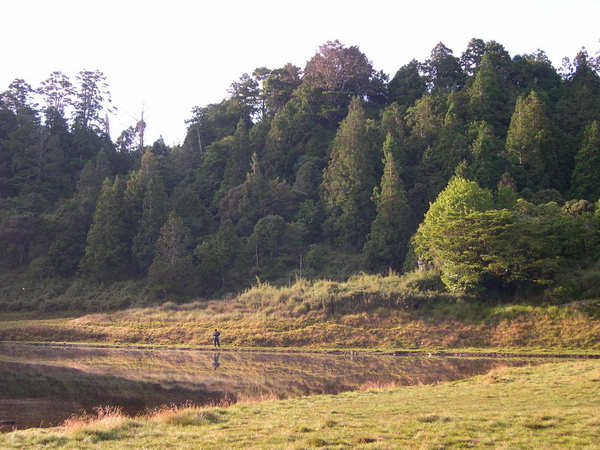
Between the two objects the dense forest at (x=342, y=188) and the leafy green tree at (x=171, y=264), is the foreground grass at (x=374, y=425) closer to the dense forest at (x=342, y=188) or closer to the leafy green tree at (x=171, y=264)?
the dense forest at (x=342, y=188)

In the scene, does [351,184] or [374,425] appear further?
[351,184]

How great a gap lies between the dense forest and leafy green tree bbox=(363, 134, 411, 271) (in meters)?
0.16

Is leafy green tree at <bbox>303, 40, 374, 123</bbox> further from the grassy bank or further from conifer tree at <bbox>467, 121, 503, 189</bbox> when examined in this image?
the grassy bank

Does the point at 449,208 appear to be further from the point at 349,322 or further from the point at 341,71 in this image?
the point at 341,71

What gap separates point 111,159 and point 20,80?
22.5 meters

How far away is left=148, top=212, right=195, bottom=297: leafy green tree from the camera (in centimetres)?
5350

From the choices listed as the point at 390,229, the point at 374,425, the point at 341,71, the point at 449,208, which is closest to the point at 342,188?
the point at 390,229

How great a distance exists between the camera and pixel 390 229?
5450cm

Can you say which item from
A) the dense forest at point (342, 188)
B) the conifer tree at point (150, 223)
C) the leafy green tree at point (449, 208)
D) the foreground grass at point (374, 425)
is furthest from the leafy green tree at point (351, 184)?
the foreground grass at point (374, 425)

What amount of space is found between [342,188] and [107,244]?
28.5 m

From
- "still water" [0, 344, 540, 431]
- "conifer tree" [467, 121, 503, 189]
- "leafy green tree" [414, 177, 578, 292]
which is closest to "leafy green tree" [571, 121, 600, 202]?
"conifer tree" [467, 121, 503, 189]

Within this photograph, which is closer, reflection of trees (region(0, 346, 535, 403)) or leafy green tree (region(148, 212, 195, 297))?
reflection of trees (region(0, 346, 535, 403))

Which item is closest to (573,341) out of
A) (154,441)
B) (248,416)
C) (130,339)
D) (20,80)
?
(248,416)

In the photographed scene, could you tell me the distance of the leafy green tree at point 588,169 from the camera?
2088 inches
